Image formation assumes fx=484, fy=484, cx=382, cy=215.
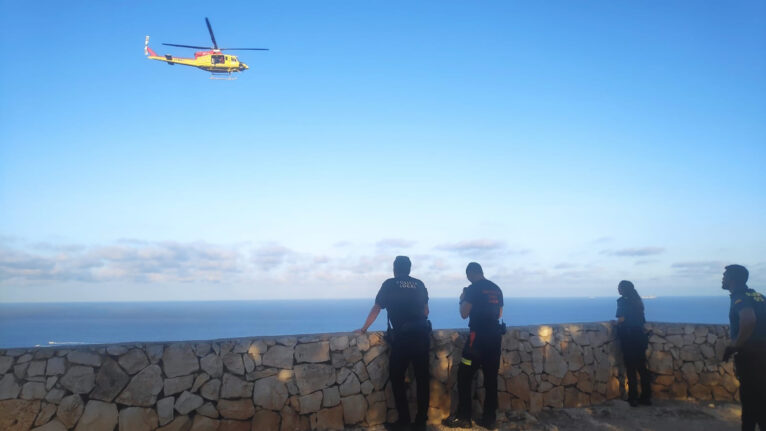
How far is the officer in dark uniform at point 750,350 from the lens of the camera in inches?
183

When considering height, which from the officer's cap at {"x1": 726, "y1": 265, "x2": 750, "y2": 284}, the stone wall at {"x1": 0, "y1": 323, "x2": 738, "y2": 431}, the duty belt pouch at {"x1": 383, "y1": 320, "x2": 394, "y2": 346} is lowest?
the stone wall at {"x1": 0, "y1": 323, "x2": 738, "y2": 431}

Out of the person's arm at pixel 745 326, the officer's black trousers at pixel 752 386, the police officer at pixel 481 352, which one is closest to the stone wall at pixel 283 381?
the police officer at pixel 481 352

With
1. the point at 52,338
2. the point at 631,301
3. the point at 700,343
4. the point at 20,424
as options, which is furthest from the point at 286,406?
the point at 52,338

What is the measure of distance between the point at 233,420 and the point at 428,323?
2284mm

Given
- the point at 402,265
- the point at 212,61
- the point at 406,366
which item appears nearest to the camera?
the point at 406,366

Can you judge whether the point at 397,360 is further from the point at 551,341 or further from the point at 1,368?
the point at 1,368

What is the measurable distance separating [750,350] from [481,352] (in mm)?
2610

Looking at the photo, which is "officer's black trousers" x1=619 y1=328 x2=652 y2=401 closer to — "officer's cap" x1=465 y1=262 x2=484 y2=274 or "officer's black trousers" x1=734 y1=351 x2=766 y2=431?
"officer's black trousers" x1=734 y1=351 x2=766 y2=431

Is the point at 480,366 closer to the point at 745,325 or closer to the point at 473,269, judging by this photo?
the point at 473,269

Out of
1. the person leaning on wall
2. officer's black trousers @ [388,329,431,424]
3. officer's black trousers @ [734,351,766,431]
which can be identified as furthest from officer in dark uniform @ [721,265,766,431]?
officer's black trousers @ [388,329,431,424]

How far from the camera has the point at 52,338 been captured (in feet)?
376

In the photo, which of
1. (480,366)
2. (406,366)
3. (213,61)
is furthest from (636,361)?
(213,61)

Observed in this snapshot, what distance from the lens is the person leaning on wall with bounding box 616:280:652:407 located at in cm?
682

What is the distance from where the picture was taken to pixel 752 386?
4.71m
